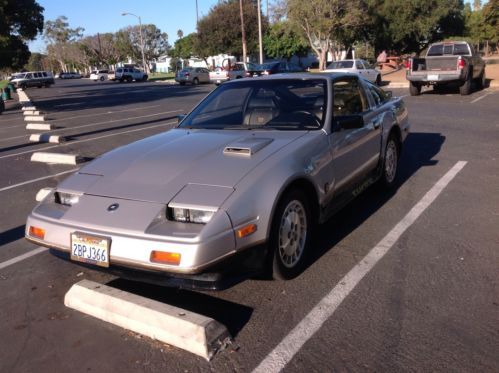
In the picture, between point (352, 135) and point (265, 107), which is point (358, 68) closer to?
point (352, 135)

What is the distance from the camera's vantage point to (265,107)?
15.8ft

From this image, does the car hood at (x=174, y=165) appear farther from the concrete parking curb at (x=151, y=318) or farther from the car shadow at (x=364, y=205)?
the car shadow at (x=364, y=205)

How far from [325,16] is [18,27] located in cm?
2245

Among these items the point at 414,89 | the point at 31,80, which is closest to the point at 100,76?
the point at 31,80

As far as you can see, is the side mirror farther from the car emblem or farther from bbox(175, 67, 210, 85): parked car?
bbox(175, 67, 210, 85): parked car

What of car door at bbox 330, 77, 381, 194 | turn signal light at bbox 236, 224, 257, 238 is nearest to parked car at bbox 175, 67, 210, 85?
car door at bbox 330, 77, 381, 194

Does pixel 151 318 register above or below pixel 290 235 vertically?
below

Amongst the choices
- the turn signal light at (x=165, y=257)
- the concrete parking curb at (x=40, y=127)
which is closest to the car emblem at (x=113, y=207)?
the turn signal light at (x=165, y=257)

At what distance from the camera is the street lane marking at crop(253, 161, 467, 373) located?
2861 mm

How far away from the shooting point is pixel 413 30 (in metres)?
45.6

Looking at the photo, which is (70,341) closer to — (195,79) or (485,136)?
(485,136)

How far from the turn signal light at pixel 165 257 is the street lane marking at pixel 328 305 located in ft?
2.56

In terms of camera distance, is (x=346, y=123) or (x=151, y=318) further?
(x=346, y=123)

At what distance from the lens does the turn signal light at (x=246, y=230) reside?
10.3 ft
